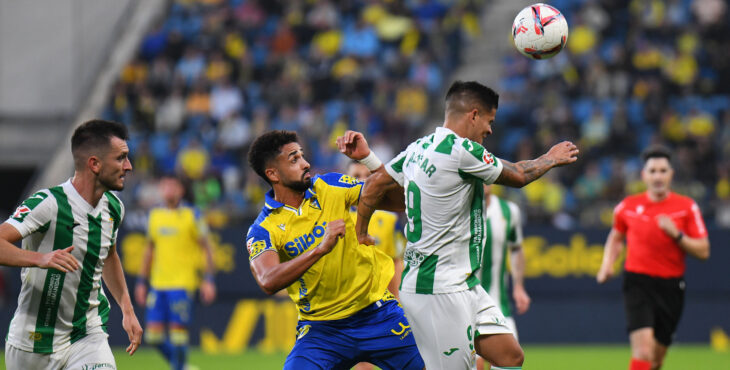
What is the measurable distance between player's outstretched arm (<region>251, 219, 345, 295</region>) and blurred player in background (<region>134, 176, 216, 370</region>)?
598 cm

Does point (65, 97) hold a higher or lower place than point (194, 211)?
higher

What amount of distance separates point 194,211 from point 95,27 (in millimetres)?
13561

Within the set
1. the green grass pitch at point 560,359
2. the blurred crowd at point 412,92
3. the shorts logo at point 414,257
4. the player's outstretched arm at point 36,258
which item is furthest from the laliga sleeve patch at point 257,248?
the blurred crowd at point 412,92

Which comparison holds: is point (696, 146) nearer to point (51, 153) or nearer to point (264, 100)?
point (264, 100)

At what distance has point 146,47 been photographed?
2236 cm

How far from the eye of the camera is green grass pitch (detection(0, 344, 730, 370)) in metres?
13.1

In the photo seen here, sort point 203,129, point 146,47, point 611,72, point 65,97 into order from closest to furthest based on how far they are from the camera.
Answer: point 611,72 → point 203,129 → point 146,47 → point 65,97

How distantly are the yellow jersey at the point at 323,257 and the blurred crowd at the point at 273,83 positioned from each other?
10.5 m

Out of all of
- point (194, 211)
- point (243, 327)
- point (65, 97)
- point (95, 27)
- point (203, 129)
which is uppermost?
point (95, 27)

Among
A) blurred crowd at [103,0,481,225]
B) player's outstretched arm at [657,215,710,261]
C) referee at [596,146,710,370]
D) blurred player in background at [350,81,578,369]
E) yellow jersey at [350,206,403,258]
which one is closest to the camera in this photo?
blurred player in background at [350,81,578,369]

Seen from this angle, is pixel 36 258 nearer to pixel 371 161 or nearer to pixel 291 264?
pixel 291 264

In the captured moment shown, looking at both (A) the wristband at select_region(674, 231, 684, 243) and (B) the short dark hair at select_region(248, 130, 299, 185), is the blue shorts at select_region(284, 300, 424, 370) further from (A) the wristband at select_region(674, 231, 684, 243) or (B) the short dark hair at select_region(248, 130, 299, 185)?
(A) the wristband at select_region(674, 231, 684, 243)

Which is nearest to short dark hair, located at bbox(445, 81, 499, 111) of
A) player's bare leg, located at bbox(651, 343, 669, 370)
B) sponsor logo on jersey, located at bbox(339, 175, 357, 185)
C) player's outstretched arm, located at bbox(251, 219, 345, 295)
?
sponsor logo on jersey, located at bbox(339, 175, 357, 185)

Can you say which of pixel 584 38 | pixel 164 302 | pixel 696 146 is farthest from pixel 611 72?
pixel 164 302
